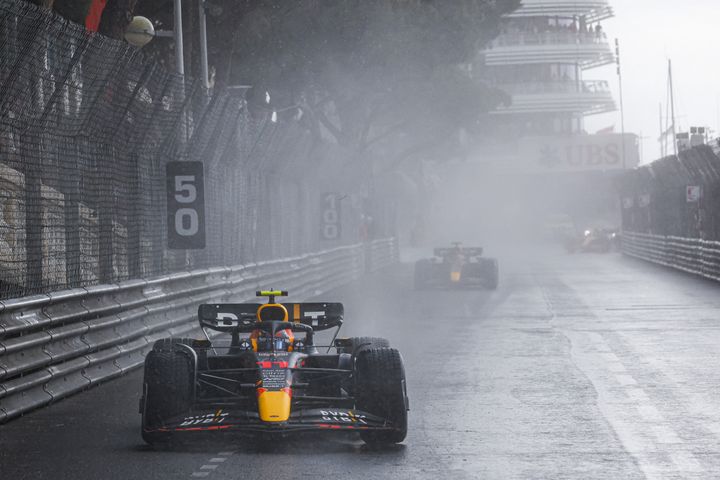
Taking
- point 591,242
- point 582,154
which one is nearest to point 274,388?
point 591,242

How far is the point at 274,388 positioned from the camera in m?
8.29

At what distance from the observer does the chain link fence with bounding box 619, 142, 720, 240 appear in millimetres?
32250

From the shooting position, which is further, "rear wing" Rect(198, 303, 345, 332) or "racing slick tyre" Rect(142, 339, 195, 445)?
"rear wing" Rect(198, 303, 345, 332)

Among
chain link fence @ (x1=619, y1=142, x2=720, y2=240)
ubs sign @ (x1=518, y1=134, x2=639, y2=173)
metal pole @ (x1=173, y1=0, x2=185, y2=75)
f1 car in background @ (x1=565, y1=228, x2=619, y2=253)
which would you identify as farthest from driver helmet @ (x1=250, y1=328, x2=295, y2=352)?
ubs sign @ (x1=518, y1=134, x2=639, y2=173)

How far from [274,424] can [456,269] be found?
2024 cm

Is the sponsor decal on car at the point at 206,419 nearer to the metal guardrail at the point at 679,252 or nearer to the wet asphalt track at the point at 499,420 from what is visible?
the wet asphalt track at the point at 499,420

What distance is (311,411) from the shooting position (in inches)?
328

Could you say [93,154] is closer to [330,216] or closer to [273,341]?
[273,341]

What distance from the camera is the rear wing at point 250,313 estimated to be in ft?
31.6

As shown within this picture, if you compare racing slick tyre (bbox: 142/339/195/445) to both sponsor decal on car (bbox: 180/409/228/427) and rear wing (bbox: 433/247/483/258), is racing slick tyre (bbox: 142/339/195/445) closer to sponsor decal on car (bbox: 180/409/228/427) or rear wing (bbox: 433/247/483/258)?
sponsor decal on car (bbox: 180/409/228/427)

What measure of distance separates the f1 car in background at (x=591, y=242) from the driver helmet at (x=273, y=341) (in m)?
46.9

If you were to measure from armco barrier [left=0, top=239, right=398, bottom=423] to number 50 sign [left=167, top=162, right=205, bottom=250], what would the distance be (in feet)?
1.39

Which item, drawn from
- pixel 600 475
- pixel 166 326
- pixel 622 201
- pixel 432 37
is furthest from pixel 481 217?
pixel 600 475

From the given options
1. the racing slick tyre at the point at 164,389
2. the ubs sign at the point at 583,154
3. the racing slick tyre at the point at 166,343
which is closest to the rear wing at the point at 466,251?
the racing slick tyre at the point at 166,343
